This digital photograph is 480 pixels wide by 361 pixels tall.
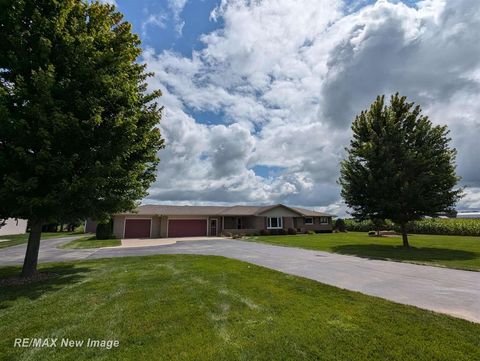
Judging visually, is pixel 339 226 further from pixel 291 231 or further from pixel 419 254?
pixel 419 254

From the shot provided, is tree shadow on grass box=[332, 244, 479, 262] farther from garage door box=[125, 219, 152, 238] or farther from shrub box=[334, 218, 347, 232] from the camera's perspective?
shrub box=[334, 218, 347, 232]

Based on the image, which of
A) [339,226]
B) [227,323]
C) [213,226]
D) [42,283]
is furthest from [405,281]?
[339,226]

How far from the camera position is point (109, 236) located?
29562 millimetres

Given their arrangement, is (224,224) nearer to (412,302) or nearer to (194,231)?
(194,231)

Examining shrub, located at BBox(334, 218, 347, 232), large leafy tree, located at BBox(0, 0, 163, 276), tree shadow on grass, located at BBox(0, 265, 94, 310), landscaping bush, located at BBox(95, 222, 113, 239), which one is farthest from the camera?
shrub, located at BBox(334, 218, 347, 232)

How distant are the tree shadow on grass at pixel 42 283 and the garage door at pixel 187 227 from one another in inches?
908

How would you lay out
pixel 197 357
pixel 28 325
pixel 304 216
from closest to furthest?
pixel 197 357 < pixel 28 325 < pixel 304 216

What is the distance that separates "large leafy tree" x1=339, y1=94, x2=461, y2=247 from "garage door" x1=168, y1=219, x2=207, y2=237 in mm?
21062

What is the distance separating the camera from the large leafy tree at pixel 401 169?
1956 centimetres

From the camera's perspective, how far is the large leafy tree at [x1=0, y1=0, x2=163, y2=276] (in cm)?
788

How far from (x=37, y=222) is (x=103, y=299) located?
465 cm

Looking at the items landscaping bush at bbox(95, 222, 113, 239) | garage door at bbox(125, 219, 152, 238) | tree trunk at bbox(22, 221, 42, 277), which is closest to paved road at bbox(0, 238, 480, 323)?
tree trunk at bbox(22, 221, 42, 277)

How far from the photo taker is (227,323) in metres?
5.23

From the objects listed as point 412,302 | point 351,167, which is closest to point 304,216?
point 351,167
